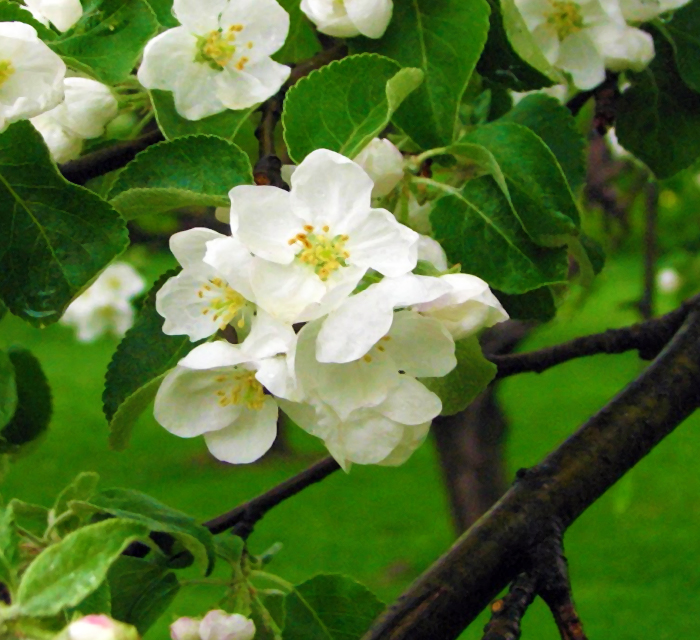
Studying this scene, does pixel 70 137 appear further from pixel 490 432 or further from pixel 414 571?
pixel 414 571

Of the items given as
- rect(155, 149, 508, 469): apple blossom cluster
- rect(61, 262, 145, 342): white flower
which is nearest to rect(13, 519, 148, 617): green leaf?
rect(155, 149, 508, 469): apple blossom cluster

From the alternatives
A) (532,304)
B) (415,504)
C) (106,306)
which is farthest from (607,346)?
(415,504)

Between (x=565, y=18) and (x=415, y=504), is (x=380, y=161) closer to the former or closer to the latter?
(x=565, y=18)

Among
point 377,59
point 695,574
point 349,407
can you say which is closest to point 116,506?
point 349,407

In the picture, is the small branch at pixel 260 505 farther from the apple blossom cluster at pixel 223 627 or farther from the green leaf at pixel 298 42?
the green leaf at pixel 298 42

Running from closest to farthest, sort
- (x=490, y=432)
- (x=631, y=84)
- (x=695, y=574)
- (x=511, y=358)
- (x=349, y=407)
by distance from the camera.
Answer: (x=349, y=407) < (x=631, y=84) < (x=511, y=358) < (x=490, y=432) < (x=695, y=574)

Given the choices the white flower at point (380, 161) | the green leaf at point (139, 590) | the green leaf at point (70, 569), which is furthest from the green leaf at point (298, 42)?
the green leaf at point (70, 569)
